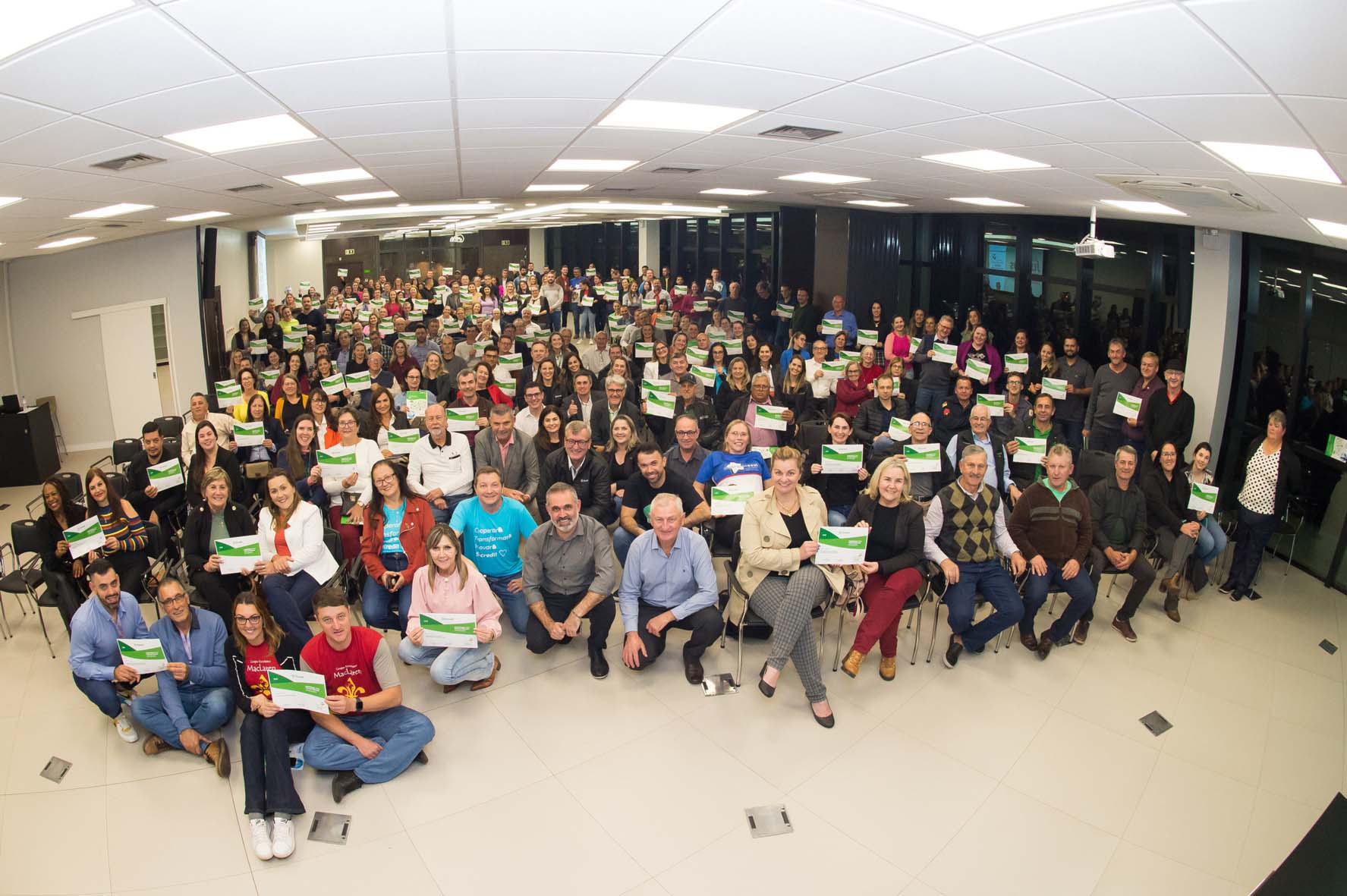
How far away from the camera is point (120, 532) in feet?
17.2

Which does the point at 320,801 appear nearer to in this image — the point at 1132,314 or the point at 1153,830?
the point at 1153,830

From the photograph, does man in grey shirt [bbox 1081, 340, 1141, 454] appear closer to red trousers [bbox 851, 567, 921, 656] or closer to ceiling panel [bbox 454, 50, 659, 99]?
red trousers [bbox 851, 567, 921, 656]

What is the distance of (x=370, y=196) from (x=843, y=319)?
271 inches

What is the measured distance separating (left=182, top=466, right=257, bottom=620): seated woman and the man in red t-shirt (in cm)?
152

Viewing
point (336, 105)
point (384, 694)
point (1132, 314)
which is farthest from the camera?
point (1132, 314)

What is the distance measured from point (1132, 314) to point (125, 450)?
10.3 meters

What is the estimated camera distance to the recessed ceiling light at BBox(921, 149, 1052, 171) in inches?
160

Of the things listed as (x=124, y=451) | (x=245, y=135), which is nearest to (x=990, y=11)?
(x=245, y=135)

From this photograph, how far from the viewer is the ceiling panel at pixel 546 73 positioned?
8.03 ft

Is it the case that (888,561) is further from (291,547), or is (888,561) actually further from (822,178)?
(291,547)

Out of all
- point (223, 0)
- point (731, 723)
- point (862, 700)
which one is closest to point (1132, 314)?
point (862, 700)

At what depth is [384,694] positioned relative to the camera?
3.93 metres

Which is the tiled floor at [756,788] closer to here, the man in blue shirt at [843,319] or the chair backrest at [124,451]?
the chair backrest at [124,451]

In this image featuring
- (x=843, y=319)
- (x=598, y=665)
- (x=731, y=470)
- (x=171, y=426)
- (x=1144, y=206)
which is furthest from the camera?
(x=843, y=319)
